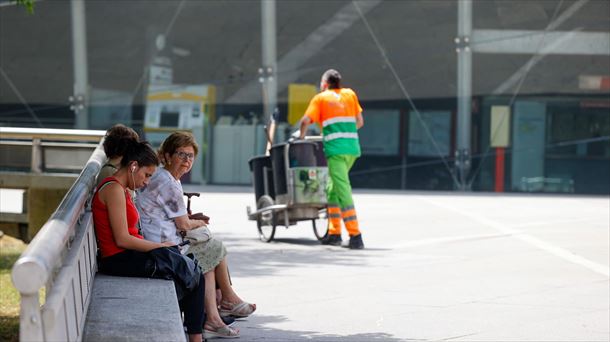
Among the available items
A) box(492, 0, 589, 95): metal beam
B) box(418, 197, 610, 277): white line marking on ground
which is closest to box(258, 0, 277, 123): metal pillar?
box(492, 0, 589, 95): metal beam

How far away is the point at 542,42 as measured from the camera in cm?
2517

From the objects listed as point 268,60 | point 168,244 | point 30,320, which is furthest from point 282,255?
point 268,60

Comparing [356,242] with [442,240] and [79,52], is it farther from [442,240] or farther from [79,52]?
[79,52]

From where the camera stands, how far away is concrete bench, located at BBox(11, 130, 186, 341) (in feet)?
12.1

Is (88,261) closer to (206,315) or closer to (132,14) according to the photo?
(206,315)

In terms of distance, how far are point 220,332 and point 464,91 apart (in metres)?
18.5

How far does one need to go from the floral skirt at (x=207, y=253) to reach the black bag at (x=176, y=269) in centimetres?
71

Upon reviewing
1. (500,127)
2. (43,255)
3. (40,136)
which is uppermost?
(500,127)

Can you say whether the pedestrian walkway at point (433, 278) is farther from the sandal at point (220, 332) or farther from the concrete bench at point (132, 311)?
the concrete bench at point (132, 311)

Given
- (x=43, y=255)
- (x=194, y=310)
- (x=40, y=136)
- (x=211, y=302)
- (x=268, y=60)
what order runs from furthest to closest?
(x=268, y=60) < (x=40, y=136) < (x=211, y=302) < (x=194, y=310) < (x=43, y=255)

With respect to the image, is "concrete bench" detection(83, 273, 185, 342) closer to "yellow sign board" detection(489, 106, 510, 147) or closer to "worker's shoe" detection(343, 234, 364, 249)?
"worker's shoe" detection(343, 234, 364, 249)

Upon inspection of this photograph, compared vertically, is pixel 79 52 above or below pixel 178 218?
above

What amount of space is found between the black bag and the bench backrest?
1.57 ft

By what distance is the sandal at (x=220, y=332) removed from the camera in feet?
24.7
